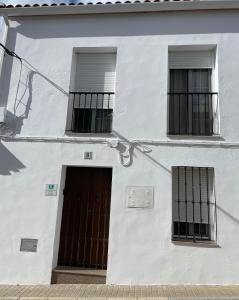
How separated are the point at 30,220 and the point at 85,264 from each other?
1.47 meters

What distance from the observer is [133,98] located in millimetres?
7074

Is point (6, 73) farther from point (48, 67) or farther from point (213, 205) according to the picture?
point (213, 205)

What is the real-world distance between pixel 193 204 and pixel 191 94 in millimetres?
2421

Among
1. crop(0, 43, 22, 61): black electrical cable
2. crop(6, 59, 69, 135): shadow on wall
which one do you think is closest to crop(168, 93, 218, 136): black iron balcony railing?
crop(6, 59, 69, 135): shadow on wall

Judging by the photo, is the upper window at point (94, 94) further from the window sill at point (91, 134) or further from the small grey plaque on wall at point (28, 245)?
the small grey plaque on wall at point (28, 245)

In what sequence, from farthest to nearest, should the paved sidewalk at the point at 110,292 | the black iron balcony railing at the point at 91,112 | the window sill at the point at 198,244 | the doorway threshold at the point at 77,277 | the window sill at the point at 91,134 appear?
the black iron balcony railing at the point at 91,112
the window sill at the point at 91,134
the doorway threshold at the point at 77,277
the window sill at the point at 198,244
the paved sidewalk at the point at 110,292

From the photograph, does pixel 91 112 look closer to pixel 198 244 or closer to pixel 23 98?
pixel 23 98

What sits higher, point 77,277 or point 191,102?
point 191,102

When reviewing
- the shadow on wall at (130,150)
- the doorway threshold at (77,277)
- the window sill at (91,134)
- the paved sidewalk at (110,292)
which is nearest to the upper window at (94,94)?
the window sill at (91,134)

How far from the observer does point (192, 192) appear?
22.0 feet

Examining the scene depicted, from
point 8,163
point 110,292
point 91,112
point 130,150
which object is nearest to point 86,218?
point 110,292

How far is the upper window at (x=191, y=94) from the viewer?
7.09 m

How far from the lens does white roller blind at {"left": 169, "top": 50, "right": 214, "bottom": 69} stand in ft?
24.1

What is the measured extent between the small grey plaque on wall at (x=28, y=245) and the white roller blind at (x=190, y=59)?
16.0 ft
